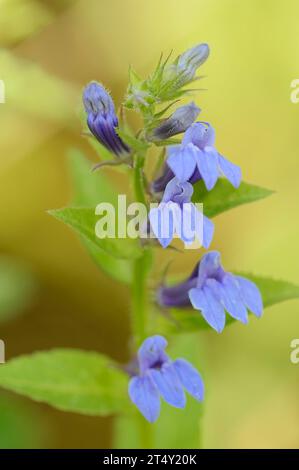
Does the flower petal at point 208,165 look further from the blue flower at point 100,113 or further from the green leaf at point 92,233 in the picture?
the green leaf at point 92,233

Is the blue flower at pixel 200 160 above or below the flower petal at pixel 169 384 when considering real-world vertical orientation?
above

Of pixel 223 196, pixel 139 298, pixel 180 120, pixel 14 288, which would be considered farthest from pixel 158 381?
pixel 14 288

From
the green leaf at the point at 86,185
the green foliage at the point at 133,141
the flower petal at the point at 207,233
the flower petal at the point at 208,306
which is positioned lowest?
the flower petal at the point at 208,306

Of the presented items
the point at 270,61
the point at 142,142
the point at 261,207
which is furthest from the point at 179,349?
the point at 270,61

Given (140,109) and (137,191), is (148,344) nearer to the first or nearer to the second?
(137,191)

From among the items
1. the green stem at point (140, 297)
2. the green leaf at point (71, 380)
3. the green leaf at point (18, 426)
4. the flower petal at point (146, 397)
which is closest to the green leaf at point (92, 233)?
the green stem at point (140, 297)
